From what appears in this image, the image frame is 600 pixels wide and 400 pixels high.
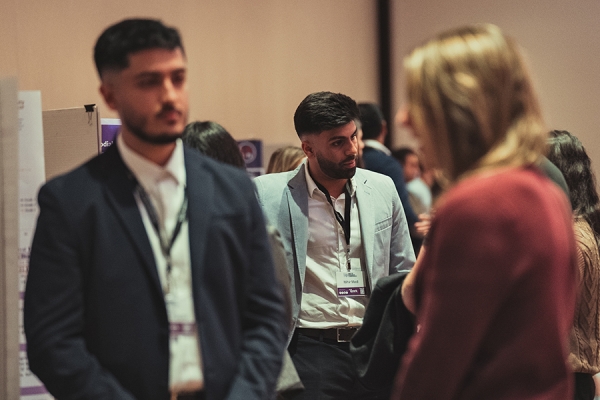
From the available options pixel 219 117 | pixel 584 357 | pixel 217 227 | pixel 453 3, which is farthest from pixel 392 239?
pixel 453 3

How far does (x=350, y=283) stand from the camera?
10.5ft

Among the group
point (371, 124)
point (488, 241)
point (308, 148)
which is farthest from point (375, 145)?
point (488, 241)

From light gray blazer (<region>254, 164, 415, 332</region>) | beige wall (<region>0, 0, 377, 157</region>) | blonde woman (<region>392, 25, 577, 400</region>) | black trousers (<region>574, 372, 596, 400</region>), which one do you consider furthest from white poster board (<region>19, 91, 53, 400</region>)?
beige wall (<region>0, 0, 377, 157</region>)

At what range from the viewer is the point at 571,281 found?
4.96 ft

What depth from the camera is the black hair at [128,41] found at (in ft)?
6.02

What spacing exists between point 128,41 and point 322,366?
5.99 feet

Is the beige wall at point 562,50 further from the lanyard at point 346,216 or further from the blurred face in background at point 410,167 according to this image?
the lanyard at point 346,216

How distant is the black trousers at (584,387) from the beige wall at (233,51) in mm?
3722

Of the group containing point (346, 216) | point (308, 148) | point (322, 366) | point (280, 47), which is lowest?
point (322, 366)

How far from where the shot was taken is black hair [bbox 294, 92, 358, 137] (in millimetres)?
3353

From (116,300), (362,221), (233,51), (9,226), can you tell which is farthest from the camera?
(233,51)

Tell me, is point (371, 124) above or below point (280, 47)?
below

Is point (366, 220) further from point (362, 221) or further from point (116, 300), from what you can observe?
point (116, 300)

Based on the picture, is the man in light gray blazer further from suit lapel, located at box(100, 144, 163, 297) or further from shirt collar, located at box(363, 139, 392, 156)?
shirt collar, located at box(363, 139, 392, 156)
